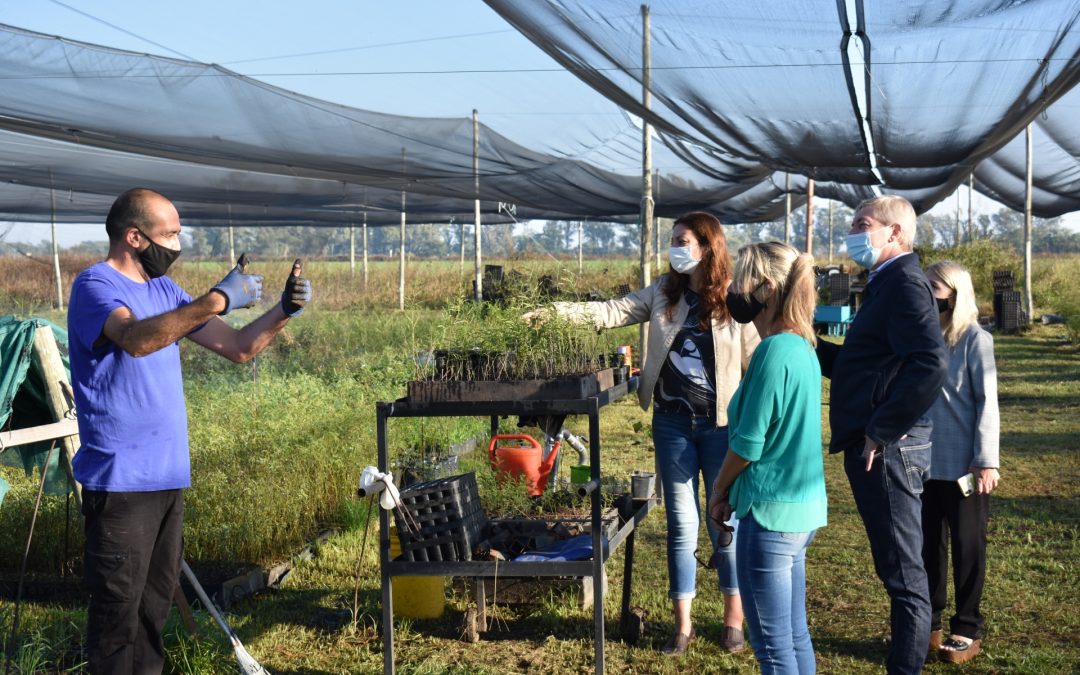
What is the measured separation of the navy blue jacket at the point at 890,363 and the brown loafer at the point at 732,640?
3.39ft

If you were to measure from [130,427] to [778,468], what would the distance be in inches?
64.0

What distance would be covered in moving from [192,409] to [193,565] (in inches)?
86.8

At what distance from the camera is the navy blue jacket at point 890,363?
2613 millimetres

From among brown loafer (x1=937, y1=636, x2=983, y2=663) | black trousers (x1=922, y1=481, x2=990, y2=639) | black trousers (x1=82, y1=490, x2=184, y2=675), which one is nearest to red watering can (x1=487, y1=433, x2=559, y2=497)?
black trousers (x1=922, y1=481, x2=990, y2=639)

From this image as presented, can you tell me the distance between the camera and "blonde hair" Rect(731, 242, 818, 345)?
2533 mm

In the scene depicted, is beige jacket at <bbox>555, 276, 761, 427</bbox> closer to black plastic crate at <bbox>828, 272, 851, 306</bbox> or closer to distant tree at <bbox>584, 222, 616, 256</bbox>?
black plastic crate at <bbox>828, 272, 851, 306</bbox>

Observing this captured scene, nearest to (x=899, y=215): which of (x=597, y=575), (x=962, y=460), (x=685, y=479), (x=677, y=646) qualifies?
(x=962, y=460)

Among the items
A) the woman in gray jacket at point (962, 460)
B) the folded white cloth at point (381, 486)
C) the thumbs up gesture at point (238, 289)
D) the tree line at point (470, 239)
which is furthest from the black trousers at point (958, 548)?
the tree line at point (470, 239)

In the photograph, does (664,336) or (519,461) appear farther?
(519,461)

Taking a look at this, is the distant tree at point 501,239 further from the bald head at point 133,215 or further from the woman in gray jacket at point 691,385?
the bald head at point 133,215

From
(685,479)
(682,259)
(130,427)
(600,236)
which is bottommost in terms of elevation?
(685,479)

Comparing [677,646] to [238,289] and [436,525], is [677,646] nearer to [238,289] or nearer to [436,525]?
[436,525]

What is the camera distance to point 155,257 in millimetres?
2592

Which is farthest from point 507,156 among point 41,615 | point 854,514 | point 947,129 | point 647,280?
point 41,615
